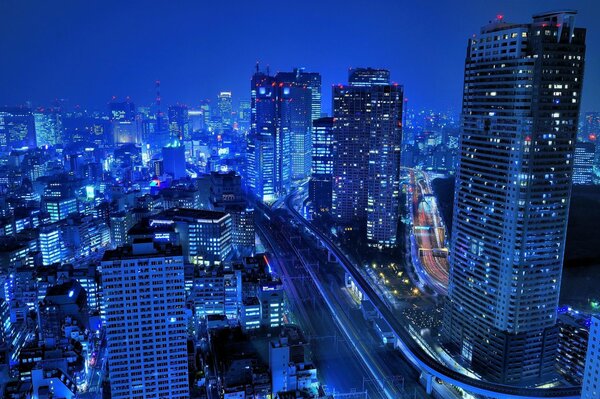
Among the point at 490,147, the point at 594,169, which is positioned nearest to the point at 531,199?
the point at 490,147

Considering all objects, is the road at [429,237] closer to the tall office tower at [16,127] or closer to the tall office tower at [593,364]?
the tall office tower at [593,364]

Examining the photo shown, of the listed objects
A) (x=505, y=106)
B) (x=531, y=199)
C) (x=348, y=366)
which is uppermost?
(x=505, y=106)

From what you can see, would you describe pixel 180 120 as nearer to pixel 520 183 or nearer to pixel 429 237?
pixel 429 237

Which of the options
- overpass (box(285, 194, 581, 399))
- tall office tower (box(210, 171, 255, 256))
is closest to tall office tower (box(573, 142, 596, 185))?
tall office tower (box(210, 171, 255, 256))

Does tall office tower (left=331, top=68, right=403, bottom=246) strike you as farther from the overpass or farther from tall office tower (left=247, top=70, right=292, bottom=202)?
tall office tower (left=247, top=70, right=292, bottom=202)

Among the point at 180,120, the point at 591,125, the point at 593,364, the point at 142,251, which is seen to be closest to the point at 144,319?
the point at 142,251

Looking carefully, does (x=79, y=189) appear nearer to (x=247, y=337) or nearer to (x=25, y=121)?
(x=25, y=121)

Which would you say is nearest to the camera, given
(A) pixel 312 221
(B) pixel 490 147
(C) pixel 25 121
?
(B) pixel 490 147
